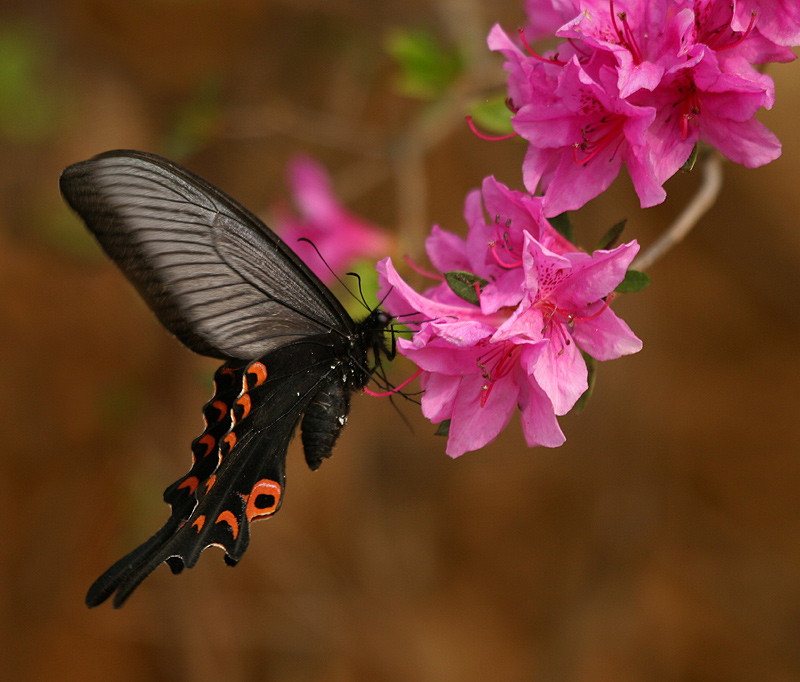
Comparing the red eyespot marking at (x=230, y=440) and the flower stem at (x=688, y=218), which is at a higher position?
the red eyespot marking at (x=230, y=440)

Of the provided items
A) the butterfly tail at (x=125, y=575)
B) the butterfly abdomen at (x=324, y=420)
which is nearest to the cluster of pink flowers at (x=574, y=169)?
the butterfly abdomen at (x=324, y=420)

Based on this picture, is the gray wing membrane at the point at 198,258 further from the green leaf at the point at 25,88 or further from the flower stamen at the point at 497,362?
the green leaf at the point at 25,88

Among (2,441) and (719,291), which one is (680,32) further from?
(2,441)

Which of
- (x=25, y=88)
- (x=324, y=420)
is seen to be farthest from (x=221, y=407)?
(x=25, y=88)

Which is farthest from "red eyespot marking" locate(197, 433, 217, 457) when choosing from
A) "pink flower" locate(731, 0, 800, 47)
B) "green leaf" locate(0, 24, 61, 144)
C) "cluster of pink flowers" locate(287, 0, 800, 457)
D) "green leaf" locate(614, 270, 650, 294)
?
"green leaf" locate(0, 24, 61, 144)

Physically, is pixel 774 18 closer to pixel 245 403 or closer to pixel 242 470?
pixel 245 403
